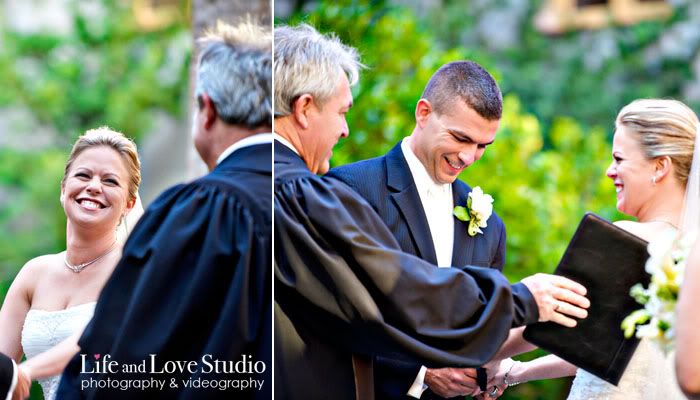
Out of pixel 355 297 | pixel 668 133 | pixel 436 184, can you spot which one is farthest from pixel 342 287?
pixel 668 133

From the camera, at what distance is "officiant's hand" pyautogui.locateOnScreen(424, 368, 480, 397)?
3531 millimetres

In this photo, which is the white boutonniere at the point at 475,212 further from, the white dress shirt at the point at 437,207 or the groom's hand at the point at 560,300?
the groom's hand at the point at 560,300

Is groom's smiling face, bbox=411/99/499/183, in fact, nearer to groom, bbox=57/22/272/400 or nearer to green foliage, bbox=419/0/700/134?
groom, bbox=57/22/272/400

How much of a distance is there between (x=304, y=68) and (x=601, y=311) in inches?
50.0

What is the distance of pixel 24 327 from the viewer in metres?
3.08

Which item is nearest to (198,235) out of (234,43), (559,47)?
(234,43)

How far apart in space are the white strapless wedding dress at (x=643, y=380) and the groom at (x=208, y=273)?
1.18 m

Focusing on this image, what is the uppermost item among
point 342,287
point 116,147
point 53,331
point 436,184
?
point 116,147

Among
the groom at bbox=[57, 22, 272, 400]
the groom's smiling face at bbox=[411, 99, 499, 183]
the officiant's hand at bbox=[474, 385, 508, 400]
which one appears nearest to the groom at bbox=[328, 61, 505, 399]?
the groom's smiling face at bbox=[411, 99, 499, 183]

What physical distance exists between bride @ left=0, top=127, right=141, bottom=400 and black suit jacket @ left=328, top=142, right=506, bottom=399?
0.82 meters

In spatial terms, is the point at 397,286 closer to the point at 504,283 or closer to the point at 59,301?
the point at 504,283

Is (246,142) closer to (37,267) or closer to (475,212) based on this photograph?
Result: (37,267)

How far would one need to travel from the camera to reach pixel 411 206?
3.51 metres

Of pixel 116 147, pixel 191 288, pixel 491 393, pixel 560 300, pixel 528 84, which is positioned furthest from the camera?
pixel 528 84
